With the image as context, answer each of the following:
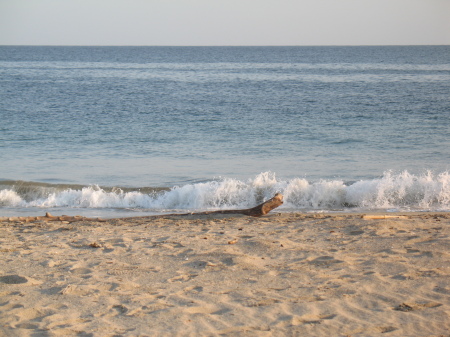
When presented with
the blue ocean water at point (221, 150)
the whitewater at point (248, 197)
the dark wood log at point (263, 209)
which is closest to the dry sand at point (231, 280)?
the dark wood log at point (263, 209)

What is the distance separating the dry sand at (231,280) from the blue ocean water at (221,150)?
3638 mm

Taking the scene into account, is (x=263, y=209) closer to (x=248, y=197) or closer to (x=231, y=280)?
(x=248, y=197)

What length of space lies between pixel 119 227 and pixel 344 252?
12.6 ft

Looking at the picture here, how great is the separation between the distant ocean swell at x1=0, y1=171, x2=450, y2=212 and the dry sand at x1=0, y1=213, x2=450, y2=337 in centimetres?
333

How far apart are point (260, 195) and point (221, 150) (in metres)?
5.12

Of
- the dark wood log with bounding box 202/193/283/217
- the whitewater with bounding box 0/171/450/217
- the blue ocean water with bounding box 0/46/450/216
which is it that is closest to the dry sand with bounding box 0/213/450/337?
the dark wood log with bounding box 202/193/283/217

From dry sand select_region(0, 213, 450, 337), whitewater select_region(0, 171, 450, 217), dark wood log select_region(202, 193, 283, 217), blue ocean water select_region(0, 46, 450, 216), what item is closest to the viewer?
dry sand select_region(0, 213, 450, 337)

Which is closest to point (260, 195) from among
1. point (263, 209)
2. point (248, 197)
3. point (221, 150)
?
point (248, 197)

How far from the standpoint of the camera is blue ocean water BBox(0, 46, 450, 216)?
37.1 feet

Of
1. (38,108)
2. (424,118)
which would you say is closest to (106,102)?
(38,108)

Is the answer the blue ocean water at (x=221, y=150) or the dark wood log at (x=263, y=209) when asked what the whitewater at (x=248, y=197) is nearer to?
the blue ocean water at (x=221, y=150)

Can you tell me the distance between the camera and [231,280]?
5.13 m

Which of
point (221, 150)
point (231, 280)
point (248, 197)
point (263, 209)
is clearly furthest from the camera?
point (221, 150)

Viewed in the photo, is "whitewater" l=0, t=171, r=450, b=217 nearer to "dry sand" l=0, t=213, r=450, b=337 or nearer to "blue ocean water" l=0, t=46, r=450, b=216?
"blue ocean water" l=0, t=46, r=450, b=216
